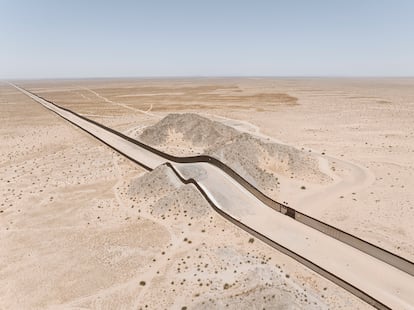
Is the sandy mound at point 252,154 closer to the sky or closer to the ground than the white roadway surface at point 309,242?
closer to the sky

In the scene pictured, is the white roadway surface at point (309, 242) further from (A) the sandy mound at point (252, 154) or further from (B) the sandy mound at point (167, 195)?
(A) the sandy mound at point (252, 154)

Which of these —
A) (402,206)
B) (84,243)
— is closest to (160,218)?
(84,243)

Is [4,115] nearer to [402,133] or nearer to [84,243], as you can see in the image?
[84,243]

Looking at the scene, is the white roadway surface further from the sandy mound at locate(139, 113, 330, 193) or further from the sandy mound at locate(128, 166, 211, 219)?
the sandy mound at locate(139, 113, 330, 193)

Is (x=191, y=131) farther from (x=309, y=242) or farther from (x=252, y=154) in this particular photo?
(x=309, y=242)

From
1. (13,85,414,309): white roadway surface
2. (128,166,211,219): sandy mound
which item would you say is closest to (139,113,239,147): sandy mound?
(13,85,414,309): white roadway surface

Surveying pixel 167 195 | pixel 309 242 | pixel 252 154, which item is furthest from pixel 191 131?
pixel 309 242

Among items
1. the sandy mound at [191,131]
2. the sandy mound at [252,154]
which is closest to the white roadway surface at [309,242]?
the sandy mound at [252,154]
